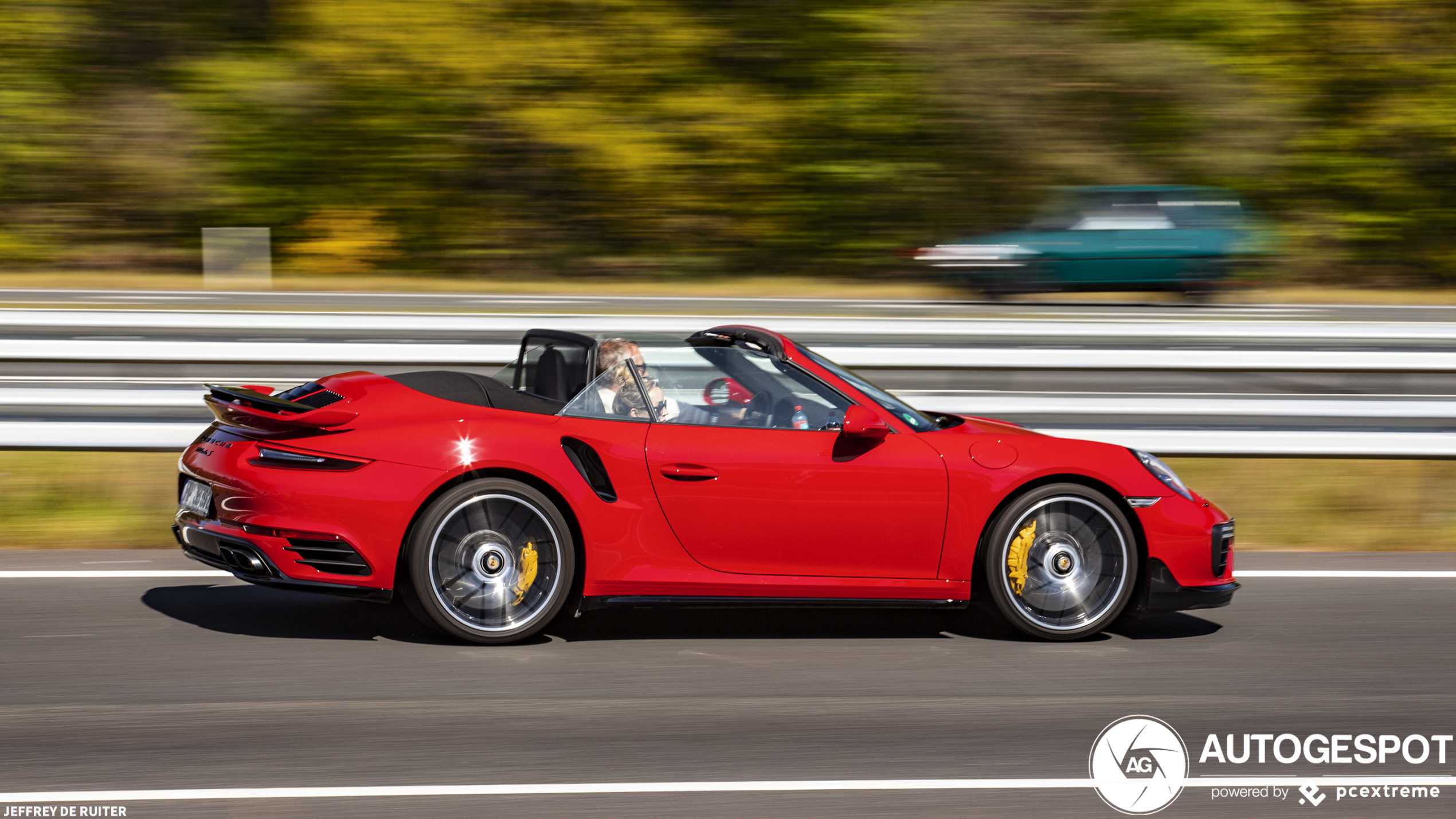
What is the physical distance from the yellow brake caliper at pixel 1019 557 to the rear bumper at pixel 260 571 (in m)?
2.35

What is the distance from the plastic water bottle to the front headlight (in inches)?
51.5

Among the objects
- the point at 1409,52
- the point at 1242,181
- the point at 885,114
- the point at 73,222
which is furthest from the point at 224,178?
the point at 1409,52

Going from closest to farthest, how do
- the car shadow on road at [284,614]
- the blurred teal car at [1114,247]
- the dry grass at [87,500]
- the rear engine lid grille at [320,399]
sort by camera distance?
1. the rear engine lid grille at [320,399]
2. the car shadow on road at [284,614]
3. the dry grass at [87,500]
4. the blurred teal car at [1114,247]

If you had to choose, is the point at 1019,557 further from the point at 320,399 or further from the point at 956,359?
the point at 320,399

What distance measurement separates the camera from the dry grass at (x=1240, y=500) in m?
7.54

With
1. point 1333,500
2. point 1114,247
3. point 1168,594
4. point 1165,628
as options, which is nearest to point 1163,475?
point 1168,594

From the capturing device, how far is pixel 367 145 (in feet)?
67.2

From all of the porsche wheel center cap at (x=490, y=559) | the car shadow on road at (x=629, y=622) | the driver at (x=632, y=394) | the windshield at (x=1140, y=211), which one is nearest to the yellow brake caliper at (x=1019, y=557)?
the car shadow on road at (x=629, y=622)

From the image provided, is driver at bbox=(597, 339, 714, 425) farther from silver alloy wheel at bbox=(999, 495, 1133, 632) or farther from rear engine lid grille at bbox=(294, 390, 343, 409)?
silver alloy wheel at bbox=(999, 495, 1133, 632)

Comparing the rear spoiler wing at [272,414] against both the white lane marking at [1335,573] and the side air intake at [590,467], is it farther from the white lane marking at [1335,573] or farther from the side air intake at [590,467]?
the white lane marking at [1335,573]

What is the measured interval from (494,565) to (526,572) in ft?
0.41

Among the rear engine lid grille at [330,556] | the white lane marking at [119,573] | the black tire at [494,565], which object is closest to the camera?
the rear engine lid grille at [330,556]

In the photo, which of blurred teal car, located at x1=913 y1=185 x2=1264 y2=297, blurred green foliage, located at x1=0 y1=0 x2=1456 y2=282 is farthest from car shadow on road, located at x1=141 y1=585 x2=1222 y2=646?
blurred green foliage, located at x1=0 y1=0 x2=1456 y2=282

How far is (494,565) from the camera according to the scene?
214 inches
